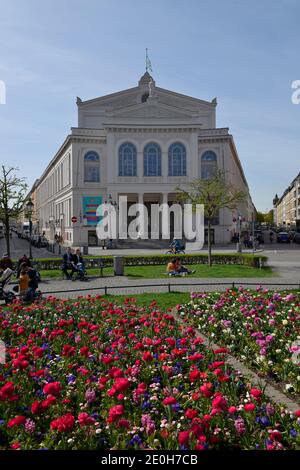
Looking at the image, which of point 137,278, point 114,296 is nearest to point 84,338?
point 114,296

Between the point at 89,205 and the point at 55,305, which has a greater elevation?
the point at 89,205

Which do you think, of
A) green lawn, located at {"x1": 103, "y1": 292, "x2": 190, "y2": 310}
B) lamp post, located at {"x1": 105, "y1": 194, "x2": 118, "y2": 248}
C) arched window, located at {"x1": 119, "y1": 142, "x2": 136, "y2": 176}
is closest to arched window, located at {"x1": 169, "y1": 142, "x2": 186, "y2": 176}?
arched window, located at {"x1": 119, "y1": 142, "x2": 136, "y2": 176}

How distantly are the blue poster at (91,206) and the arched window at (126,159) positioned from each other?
458cm

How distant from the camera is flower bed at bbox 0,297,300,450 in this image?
162 inches

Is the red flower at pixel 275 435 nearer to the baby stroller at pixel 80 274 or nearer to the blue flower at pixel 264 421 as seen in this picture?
the blue flower at pixel 264 421

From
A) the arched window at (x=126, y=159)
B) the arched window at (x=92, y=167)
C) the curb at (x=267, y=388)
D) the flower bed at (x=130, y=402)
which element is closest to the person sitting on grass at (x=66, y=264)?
the flower bed at (x=130, y=402)

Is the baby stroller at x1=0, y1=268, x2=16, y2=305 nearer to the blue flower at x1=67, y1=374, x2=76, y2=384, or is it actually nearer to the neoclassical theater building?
the blue flower at x1=67, y1=374, x2=76, y2=384

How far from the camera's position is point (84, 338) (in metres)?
7.64

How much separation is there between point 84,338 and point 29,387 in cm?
217

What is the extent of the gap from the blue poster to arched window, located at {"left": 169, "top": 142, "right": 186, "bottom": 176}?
32.9 ft

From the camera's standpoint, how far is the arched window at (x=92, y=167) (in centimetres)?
5441

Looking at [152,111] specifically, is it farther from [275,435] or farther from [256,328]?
[275,435]

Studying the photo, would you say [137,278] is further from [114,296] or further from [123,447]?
[123,447]

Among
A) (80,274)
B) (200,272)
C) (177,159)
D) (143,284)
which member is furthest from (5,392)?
(177,159)
